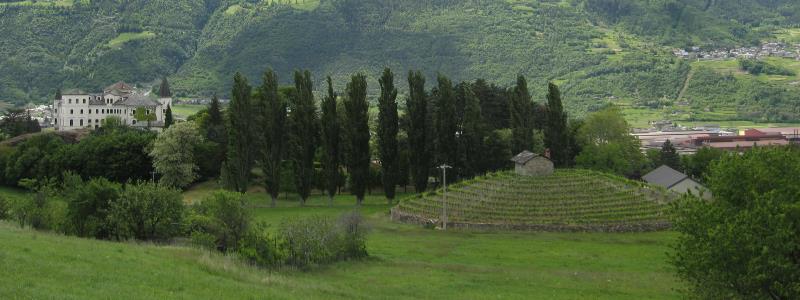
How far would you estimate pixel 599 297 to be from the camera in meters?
30.3

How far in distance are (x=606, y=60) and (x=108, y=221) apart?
525ft

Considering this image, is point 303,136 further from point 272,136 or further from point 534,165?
point 534,165

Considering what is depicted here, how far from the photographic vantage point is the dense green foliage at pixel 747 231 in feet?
79.6

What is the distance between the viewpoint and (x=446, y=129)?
2685 inches

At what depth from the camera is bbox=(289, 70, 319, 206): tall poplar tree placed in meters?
66.5

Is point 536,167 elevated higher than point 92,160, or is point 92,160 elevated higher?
point 92,160

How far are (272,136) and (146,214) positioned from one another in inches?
1153

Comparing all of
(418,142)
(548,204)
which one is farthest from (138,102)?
(548,204)

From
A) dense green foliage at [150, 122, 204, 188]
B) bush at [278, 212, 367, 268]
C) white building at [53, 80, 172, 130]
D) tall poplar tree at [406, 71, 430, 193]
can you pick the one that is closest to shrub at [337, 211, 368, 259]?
bush at [278, 212, 367, 268]

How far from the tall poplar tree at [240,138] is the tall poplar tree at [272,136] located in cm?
103

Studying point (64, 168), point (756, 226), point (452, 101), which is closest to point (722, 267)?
point (756, 226)

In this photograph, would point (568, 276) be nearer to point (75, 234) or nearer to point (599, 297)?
point (599, 297)

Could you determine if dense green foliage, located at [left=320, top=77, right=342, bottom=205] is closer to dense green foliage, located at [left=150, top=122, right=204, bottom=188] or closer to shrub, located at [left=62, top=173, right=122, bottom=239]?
dense green foliage, located at [left=150, top=122, right=204, bottom=188]

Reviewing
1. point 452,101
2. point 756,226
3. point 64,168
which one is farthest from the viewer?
point 64,168
